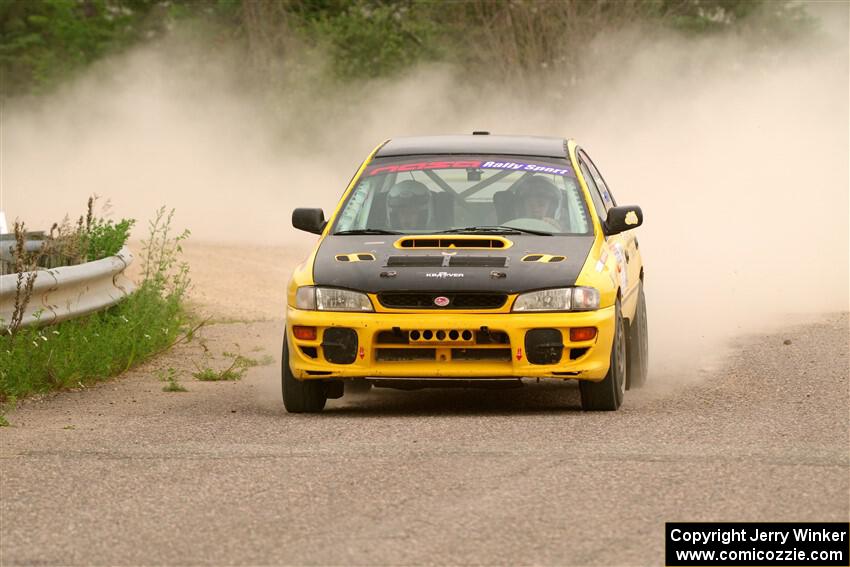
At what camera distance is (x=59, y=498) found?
24.4 feet

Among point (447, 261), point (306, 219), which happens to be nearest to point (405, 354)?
point (447, 261)

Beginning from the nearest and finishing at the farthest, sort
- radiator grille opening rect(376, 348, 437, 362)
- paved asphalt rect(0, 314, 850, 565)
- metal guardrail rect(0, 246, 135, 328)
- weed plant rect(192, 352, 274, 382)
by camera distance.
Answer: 1. paved asphalt rect(0, 314, 850, 565)
2. radiator grille opening rect(376, 348, 437, 362)
3. metal guardrail rect(0, 246, 135, 328)
4. weed plant rect(192, 352, 274, 382)

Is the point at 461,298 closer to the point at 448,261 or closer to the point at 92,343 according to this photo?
the point at 448,261

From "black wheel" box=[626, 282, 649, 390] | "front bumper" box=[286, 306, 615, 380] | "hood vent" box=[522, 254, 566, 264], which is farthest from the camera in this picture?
"black wheel" box=[626, 282, 649, 390]

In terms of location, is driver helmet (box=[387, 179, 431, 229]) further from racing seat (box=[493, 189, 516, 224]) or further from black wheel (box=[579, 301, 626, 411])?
black wheel (box=[579, 301, 626, 411])

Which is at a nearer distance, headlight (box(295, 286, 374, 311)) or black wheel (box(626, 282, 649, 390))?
headlight (box(295, 286, 374, 311))

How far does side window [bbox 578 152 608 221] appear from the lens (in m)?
11.0

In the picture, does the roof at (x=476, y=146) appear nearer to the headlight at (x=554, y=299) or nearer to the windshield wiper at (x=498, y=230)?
the windshield wiper at (x=498, y=230)

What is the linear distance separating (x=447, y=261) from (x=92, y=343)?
122 inches

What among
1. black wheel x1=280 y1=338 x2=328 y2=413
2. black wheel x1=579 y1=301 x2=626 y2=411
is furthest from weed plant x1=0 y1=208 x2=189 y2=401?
black wheel x1=579 y1=301 x2=626 y2=411

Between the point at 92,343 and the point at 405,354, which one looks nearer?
the point at 405,354

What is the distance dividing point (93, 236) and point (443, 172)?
3.90 meters

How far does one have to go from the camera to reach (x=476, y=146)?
11.3 metres

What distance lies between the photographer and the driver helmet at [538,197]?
10.7 meters
